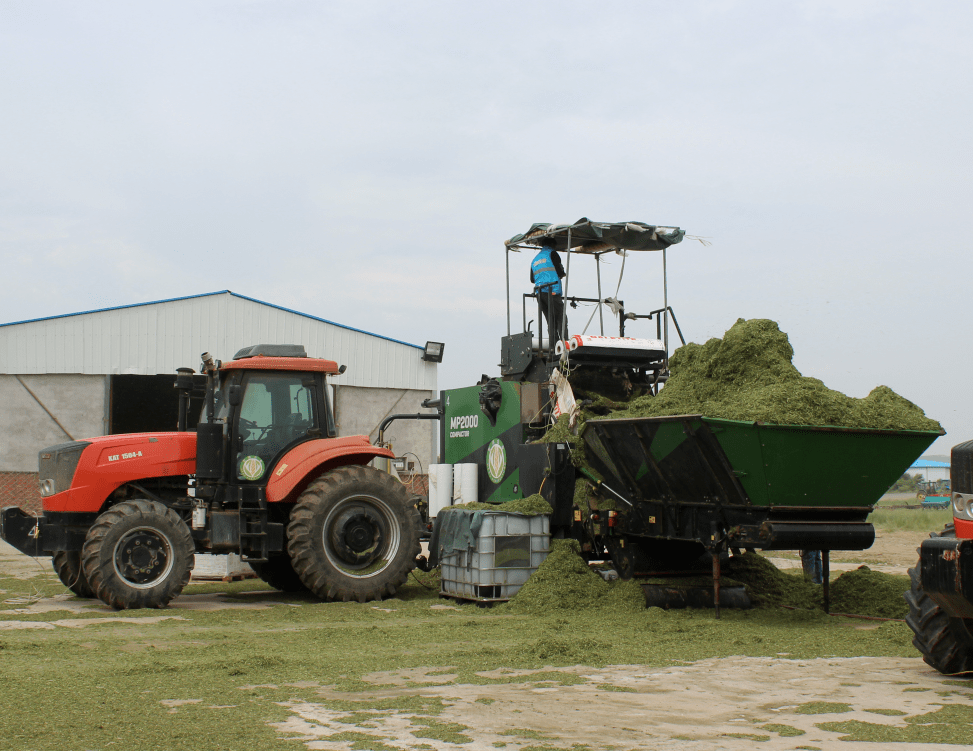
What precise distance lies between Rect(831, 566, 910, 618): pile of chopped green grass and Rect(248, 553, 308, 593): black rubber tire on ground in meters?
5.60

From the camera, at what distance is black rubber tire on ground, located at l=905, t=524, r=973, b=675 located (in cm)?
615

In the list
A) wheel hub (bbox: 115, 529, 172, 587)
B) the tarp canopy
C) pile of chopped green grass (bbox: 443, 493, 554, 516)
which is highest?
the tarp canopy

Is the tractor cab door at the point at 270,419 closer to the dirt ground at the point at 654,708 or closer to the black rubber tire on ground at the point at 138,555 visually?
the black rubber tire on ground at the point at 138,555

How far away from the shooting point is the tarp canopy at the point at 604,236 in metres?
11.4

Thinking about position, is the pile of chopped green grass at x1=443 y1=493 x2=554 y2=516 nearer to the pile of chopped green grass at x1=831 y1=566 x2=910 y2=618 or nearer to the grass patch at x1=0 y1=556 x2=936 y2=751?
the grass patch at x1=0 y1=556 x2=936 y2=751

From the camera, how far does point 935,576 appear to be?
5816 mm

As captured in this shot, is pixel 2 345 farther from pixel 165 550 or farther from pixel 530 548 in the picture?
pixel 530 548

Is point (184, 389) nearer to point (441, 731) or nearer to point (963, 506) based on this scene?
point (441, 731)

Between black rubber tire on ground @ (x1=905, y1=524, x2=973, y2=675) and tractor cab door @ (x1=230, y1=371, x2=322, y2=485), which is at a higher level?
tractor cab door @ (x1=230, y1=371, x2=322, y2=485)

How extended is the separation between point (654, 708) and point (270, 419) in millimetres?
6011

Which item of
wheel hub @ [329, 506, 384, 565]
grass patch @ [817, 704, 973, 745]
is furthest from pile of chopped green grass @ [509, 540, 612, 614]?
grass patch @ [817, 704, 973, 745]

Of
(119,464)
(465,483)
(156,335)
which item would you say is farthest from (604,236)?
(156,335)

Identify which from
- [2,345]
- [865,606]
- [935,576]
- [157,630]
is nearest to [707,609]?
[865,606]

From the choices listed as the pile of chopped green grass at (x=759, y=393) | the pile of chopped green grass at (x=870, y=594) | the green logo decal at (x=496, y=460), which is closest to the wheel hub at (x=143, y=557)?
the green logo decal at (x=496, y=460)
